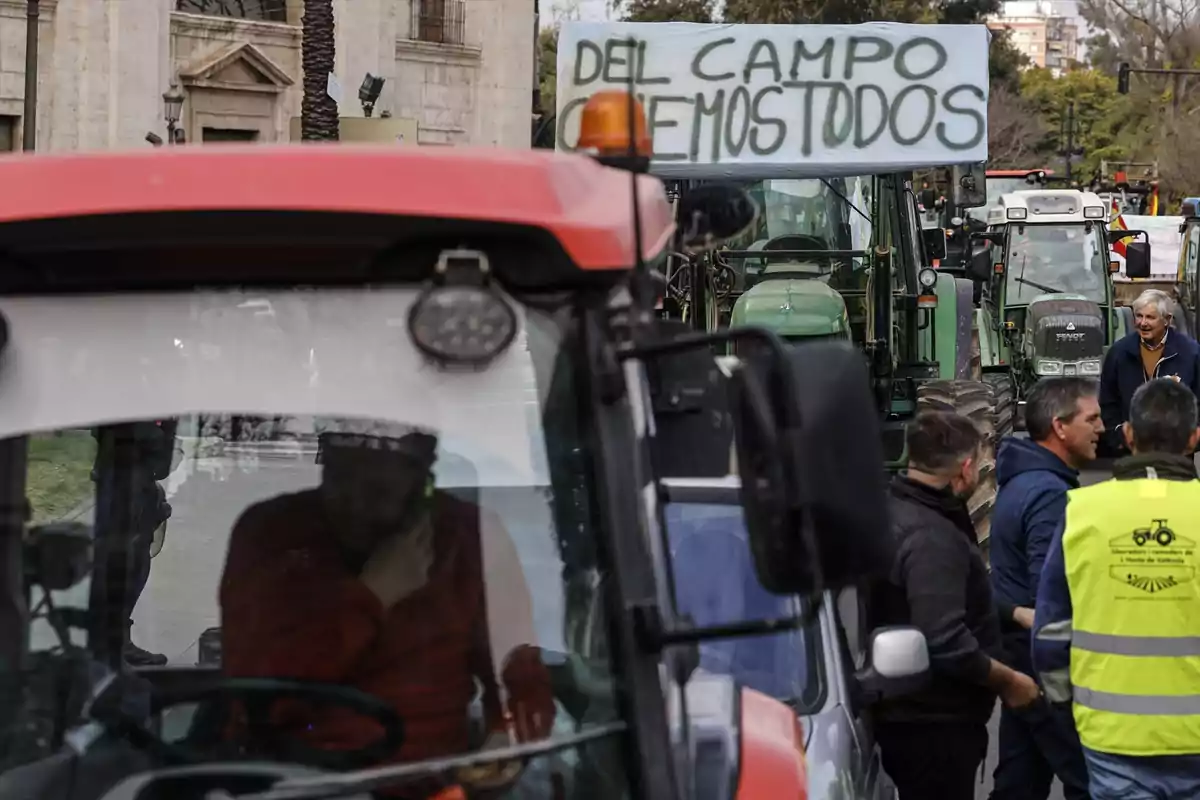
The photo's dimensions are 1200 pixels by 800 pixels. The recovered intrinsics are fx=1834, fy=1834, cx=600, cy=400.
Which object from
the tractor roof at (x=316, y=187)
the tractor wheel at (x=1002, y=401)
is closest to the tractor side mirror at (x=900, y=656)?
the tractor roof at (x=316, y=187)

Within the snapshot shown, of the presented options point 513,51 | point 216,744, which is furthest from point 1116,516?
point 513,51

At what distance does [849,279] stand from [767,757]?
11.5m

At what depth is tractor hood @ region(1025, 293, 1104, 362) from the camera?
777 inches

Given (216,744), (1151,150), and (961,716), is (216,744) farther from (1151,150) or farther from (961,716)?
(1151,150)

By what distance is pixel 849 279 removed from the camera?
47.8ft

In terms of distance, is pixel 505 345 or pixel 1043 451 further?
pixel 1043 451

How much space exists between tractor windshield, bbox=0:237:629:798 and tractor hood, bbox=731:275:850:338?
10.9 metres

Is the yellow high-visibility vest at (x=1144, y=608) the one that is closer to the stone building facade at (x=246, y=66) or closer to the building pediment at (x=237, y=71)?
the stone building facade at (x=246, y=66)

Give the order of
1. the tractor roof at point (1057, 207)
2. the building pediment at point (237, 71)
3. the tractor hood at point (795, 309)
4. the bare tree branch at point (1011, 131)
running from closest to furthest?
the tractor hood at point (795, 309) < the tractor roof at point (1057, 207) < the building pediment at point (237, 71) < the bare tree branch at point (1011, 131)

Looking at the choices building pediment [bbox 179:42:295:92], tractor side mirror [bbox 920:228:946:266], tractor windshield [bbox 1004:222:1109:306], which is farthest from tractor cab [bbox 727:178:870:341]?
building pediment [bbox 179:42:295:92]

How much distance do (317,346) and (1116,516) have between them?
9.31 feet

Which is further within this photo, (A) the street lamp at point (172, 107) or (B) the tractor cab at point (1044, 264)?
(A) the street lamp at point (172, 107)

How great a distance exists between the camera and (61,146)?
106ft

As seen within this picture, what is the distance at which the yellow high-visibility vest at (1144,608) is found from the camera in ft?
15.8
